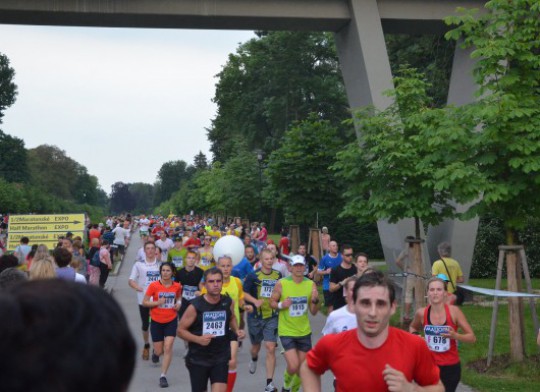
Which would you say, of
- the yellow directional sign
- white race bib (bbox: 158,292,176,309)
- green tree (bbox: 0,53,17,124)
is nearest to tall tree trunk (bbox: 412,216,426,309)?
white race bib (bbox: 158,292,176,309)

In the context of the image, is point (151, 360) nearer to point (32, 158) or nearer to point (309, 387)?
point (309, 387)

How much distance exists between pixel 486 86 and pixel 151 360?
24.0ft

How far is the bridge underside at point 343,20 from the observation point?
18.5 m

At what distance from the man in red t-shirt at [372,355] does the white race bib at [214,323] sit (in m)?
4.15

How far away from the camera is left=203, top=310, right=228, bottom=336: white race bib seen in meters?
8.36

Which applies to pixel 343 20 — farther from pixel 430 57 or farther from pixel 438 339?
pixel 430 57

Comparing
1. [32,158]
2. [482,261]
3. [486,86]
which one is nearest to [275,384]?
[486,86]

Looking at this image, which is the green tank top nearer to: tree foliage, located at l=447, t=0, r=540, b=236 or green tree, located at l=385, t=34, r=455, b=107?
tree foliage, located at l=447, t=0, r=540, b=236

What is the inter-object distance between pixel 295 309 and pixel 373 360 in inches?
251

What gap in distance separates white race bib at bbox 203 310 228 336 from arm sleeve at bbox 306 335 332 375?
13.5 feet

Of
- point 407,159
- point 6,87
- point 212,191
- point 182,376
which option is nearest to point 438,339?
point 182,376

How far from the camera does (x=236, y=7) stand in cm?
1878

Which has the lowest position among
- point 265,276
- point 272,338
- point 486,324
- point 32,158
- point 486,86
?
point 486,324

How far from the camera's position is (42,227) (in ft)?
87.3
